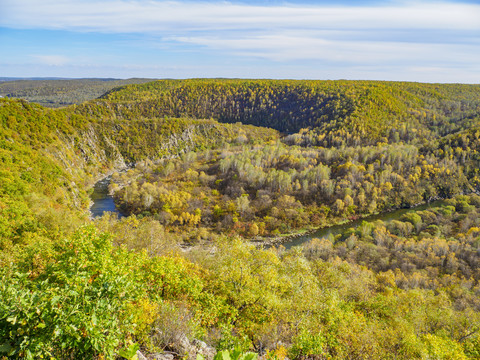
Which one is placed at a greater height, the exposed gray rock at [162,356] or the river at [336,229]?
the exposed gray rock at [162,356]

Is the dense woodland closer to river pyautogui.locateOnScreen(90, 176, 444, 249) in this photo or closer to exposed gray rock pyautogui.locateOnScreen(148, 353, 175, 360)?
exposed gray rock pyautogui.locateOnScreen(148, 353, 175, 360)

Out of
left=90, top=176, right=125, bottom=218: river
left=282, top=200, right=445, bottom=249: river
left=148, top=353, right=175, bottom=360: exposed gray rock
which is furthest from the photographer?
left=90, top=176, right=125, bottom=218: river

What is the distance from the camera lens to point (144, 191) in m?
97.7

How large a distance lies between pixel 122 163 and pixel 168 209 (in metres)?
80.5

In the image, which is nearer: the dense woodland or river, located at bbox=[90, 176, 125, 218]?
the dense woodland

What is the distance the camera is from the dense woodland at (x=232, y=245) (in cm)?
1039

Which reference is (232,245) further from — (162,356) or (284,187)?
(284,187)

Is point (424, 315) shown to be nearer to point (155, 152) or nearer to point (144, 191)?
point (144, 191)

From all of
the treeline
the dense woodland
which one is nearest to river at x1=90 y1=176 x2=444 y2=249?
the treeline

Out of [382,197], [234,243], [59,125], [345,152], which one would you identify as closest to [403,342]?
[234,243]

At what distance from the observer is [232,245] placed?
2158 centimetres

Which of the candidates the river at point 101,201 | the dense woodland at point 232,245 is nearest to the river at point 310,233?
the river at point 101,201

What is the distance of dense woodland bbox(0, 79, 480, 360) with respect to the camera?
34.1 ft

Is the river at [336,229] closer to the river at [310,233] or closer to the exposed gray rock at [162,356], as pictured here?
the river at [310,233]
